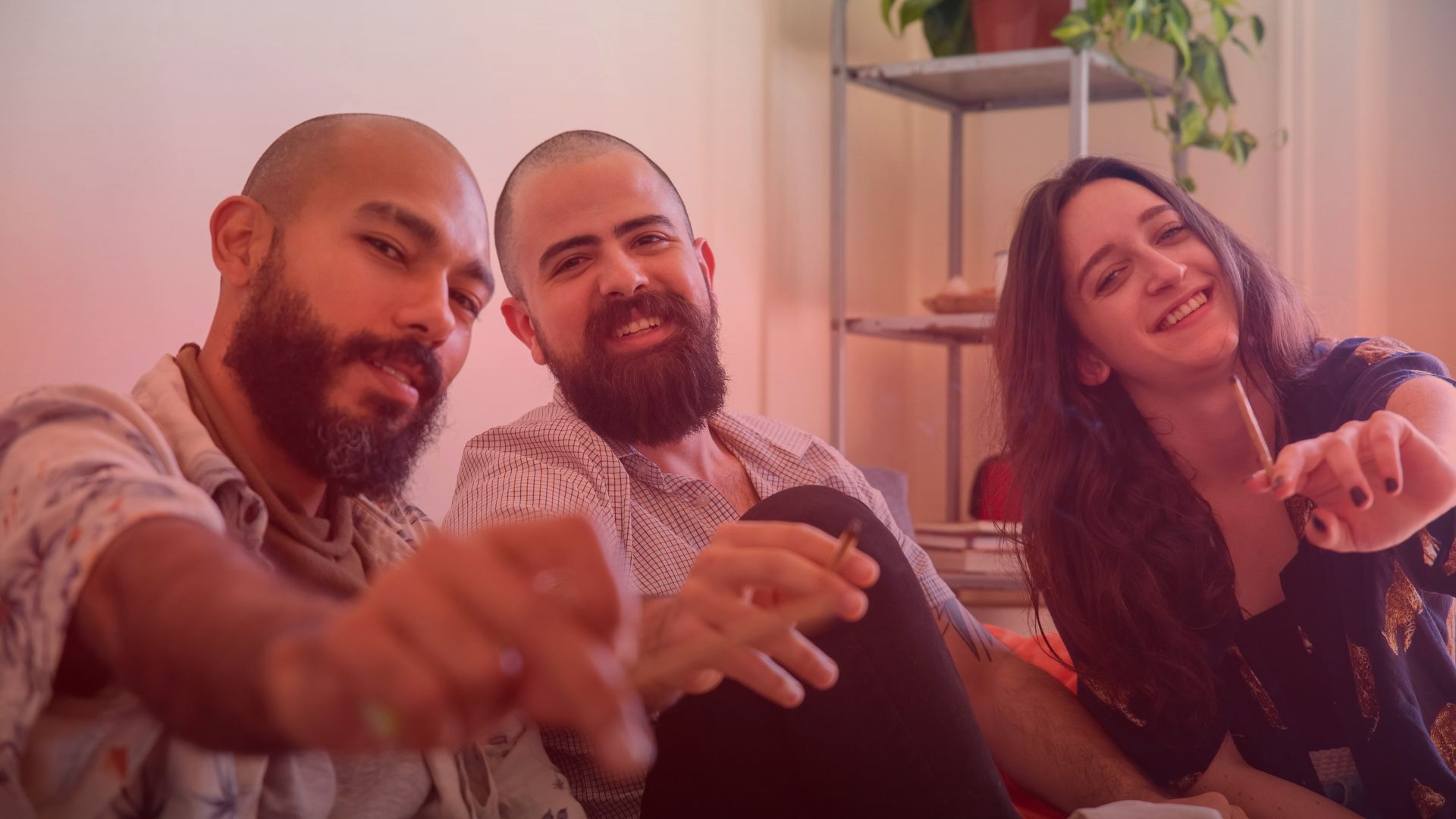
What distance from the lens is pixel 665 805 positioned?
38.9 inches

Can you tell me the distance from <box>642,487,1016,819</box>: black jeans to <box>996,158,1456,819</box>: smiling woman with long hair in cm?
37

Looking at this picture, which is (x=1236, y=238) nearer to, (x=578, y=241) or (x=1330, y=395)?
(x=1330, y=395)

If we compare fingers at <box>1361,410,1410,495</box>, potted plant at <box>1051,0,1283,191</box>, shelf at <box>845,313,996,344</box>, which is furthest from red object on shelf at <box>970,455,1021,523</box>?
fingers at <box>1361,410,1410,495</box>

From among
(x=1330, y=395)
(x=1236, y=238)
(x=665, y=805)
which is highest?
(x=1236, y=238)

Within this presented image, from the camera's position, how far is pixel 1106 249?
134cm

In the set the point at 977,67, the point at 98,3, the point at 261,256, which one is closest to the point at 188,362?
the point at 261,256

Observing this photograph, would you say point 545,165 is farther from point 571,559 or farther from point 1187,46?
point 1187,46

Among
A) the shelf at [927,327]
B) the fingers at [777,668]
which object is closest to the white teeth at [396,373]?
the fingers at [777,668]

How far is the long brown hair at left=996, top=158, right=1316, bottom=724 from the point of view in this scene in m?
1.25

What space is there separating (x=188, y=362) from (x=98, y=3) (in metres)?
0.47

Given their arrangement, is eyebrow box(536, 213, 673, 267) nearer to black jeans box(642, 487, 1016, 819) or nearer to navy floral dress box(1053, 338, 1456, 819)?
black jeans box(642, 487, 1016, 819)

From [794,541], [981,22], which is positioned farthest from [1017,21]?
[794,541]

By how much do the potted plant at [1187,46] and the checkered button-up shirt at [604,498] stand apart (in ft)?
3.63

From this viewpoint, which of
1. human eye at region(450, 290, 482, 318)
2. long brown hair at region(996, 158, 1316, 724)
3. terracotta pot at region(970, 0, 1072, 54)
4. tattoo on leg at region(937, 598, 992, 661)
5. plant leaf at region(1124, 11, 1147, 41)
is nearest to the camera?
human eye at region(450, 290, 482, 318)
